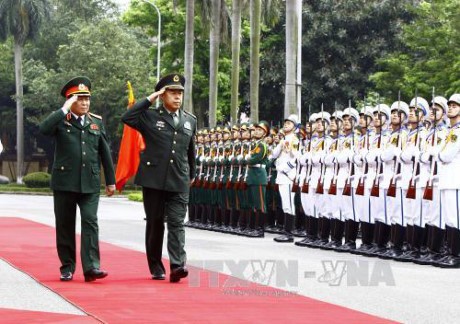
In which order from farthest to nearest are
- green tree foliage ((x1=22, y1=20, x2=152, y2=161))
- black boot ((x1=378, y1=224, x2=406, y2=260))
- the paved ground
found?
green tree foliage ((x1=22, y1=20, x2=152, y2=161))
black boot ((x1=378, y1=224, x2=406, y2=260))
the paved ground

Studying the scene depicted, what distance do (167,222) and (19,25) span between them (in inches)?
2232

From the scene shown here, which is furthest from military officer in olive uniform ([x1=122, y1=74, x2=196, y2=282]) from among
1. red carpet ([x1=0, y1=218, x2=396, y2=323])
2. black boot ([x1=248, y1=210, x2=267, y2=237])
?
black boot ([x1=248, y1=210, x2=267, y2=237])

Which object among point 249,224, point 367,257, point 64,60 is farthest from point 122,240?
point 64,60

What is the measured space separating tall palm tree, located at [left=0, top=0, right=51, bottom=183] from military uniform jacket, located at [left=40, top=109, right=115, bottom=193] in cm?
5525

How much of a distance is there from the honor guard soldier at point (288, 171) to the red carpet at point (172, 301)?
5686mm

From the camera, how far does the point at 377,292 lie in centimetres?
1162

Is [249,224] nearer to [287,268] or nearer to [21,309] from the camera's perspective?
[287,268]

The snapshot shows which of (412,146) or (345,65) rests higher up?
(345,65)

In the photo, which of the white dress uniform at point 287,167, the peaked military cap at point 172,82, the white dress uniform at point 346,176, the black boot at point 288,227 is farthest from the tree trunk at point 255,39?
the peaked military cap at point 172,82

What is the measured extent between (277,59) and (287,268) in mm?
37617

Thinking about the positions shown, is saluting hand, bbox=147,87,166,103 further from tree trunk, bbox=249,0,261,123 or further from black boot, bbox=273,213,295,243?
tree trunk, bbox=249,0,261,123

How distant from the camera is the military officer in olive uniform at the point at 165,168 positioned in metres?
12.0

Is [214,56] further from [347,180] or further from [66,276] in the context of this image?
[66,276]

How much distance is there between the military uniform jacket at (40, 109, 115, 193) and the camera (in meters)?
12.0
